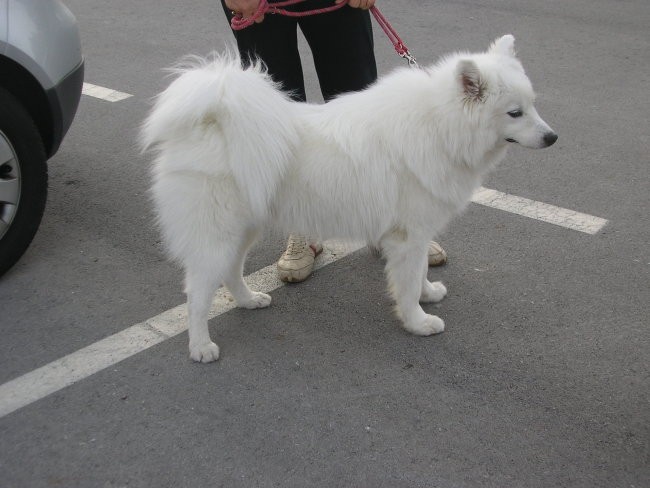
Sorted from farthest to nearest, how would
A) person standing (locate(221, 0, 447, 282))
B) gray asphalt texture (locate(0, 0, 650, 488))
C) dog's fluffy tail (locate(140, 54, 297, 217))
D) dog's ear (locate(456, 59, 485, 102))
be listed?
person standing (locate(221, 0, 447, 282)), dog's fluffy tail (locate(140, 54, 297, 217)), dog's ear (locate(456, 59, 485, 102)), gray asphalt texture (locate(0, 0, 650, 488))

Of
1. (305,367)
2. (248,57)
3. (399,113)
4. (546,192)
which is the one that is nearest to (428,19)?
(546,192)

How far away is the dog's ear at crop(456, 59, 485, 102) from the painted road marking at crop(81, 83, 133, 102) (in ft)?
12.5

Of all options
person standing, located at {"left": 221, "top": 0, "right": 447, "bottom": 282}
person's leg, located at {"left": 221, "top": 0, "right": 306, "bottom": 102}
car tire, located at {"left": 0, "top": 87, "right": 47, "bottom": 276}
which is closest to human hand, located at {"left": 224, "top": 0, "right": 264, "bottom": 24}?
person standing, located at {"left": 221, "top": 0, "right": 447, "bottom": 282}

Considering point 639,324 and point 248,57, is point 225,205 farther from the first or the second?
point 639,324

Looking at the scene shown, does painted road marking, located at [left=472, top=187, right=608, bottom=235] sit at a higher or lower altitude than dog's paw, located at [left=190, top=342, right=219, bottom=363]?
lower

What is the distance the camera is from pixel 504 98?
304cm

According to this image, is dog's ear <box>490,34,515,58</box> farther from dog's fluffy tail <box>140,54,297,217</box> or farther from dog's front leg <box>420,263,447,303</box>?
dog's front leg <box>420,263,447,303</box>

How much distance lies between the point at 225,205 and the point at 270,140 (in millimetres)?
323

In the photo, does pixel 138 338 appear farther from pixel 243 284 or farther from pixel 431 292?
pixel 431 292

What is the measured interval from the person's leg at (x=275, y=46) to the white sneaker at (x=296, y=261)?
2.50 ft

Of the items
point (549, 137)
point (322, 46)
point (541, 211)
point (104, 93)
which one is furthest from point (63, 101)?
point (541, 211)

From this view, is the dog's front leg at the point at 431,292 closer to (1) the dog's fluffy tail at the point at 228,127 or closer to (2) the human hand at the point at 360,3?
(1) the dog's fluffy tail at the point at 228,127

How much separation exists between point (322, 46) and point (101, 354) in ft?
5.93

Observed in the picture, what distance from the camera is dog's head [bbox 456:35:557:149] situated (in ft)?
9.88
